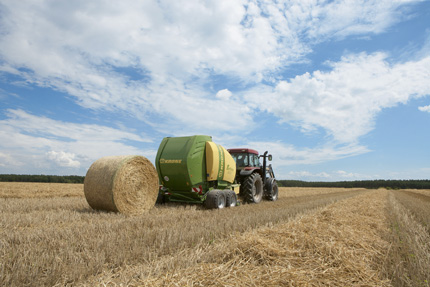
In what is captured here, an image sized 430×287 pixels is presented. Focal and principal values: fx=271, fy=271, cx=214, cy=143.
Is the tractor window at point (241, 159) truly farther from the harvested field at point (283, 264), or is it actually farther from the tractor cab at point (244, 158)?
the harvested field at point (283, 264)

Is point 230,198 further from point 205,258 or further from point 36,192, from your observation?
point 36,192

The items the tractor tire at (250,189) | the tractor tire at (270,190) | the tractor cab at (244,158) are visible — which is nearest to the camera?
the tractor tire at (250,189)

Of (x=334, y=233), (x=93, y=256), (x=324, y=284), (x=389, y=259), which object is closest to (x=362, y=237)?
(x=334, y=233)

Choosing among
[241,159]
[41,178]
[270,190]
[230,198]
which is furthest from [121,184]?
[41,178]

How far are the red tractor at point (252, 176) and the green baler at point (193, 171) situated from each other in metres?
1.43

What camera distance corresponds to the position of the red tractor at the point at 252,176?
1072 centimetres

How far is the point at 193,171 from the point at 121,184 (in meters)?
2.33

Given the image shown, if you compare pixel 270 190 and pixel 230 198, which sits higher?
pixel 270 190

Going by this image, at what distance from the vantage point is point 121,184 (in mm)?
6828

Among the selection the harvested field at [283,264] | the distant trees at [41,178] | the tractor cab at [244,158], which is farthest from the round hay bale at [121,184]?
the distant trees at [41,178]

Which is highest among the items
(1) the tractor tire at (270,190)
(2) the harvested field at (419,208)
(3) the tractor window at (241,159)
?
(3) the tractor window at (241,159)

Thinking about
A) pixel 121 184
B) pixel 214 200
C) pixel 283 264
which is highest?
pixel 121 184

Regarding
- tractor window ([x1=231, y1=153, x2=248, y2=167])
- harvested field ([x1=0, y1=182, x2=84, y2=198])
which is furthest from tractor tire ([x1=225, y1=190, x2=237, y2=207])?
harvested field ([x1=0, y1=182, x2=84, y2=198])

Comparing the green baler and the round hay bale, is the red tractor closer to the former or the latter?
the green baler
